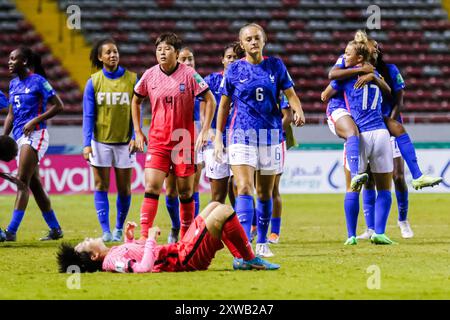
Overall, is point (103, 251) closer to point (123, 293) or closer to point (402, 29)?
point (123, 293)

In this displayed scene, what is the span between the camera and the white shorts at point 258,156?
8.23 metres

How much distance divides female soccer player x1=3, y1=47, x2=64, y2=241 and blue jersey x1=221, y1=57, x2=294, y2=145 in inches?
131

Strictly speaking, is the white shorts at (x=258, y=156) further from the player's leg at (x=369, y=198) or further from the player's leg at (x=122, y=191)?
the player's leg at (x=122, y=191)

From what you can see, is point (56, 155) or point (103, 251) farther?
point (56, 155)

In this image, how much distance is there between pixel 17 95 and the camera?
1123 centimetres

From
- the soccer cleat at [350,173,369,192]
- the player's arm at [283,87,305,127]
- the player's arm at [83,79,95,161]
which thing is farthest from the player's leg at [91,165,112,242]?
the player's arm at [283,87,305,127]

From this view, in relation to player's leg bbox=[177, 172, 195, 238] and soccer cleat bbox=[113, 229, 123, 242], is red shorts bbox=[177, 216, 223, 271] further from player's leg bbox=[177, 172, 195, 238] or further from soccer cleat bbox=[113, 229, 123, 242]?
soccer cleat bbox=[113, 229, 123, 242]

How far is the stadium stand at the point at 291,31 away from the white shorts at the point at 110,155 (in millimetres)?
14914

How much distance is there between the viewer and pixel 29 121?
36.4 ft

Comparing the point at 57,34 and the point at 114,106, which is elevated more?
the point at 57,34

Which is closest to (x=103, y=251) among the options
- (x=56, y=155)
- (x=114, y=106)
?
(x=114, y=106)

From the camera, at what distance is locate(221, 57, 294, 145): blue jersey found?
27.3 ft

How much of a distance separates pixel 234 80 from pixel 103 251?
1.98 m

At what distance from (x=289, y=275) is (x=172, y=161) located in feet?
7.58
